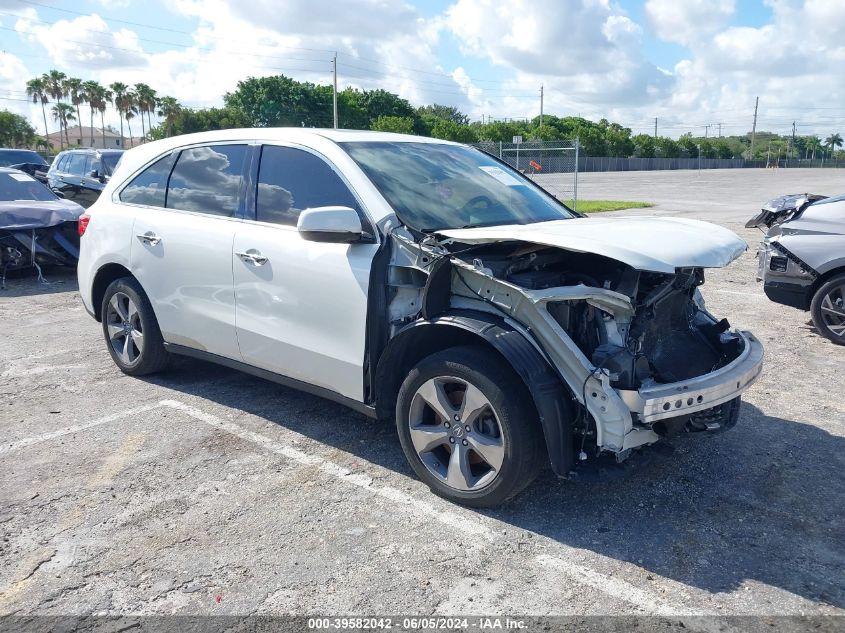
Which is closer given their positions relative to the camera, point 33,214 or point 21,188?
point 33,214

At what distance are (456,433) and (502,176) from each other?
6.96ft

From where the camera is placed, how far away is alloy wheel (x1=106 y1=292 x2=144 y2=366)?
217 inches

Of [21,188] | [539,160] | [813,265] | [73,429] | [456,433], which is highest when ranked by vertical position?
[539,160]

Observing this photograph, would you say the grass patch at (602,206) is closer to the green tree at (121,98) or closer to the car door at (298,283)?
the car door at (298,283)

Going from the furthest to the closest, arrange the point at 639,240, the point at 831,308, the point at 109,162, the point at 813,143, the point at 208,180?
the point at 813,143
the point at 109,162
the point at 831,308
the point at 208,180
the point at 639,240

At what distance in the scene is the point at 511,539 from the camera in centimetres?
336

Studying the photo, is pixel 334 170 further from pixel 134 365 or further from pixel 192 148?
pixel 134 365

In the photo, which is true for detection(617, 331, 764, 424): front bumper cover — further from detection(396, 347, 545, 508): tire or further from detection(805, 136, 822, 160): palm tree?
detection(805, 136, 822, 160): palm tree

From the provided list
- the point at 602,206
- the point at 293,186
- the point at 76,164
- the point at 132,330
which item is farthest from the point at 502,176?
the point at 602,206

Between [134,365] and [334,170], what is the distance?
8.46 feet

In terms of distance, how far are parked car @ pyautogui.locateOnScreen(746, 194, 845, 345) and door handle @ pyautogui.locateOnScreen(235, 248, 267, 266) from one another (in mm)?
5199

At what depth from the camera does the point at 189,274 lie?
4820 millimetres

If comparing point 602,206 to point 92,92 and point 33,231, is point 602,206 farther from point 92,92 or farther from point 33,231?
point 92,92

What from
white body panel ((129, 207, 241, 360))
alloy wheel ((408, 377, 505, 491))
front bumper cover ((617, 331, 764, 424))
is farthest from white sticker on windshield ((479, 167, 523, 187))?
front bumper cover ((617, 331, 764, 424))
